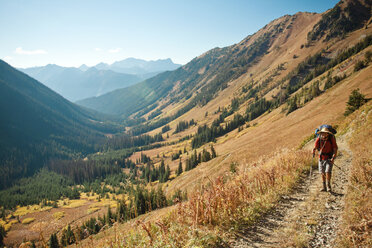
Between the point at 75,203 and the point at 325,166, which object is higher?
the point at 325,166

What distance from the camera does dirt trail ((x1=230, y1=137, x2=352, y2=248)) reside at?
5293mm

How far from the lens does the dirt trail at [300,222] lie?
5293 millimetres

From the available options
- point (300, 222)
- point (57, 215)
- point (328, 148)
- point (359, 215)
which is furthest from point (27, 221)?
point (359, 215)

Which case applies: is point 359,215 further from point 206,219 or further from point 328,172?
point 206,219

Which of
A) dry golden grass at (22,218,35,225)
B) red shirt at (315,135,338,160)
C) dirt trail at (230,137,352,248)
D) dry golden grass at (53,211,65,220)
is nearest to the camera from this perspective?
dirt trail at (230,137,352,248)

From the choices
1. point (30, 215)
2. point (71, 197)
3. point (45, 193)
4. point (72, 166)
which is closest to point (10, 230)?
point (30, 215)

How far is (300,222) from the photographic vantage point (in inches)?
248

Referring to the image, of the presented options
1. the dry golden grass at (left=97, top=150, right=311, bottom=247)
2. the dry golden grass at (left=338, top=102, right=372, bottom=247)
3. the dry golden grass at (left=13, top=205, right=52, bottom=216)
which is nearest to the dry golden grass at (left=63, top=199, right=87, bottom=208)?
the dry golden grass at (left=13, top=205, right=52, bottom=216)

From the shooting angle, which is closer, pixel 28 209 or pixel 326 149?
pixel 326 149

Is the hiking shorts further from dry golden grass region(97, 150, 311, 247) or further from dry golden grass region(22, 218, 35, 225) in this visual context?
dry golden grass region(22, 218, 35, 225)

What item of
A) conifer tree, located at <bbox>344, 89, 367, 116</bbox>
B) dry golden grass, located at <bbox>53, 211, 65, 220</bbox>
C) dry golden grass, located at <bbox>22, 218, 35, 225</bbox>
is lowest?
dry golden grass, located at <bbox>22, 218, 35, 225</bbox>

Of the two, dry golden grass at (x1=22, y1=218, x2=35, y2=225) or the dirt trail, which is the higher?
the dirt trail

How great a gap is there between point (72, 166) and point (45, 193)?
177ft

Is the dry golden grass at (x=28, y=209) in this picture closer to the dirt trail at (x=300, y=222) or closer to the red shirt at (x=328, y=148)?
the dirt trail at (x=300, y=222)
